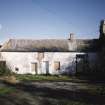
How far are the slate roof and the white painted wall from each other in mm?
663

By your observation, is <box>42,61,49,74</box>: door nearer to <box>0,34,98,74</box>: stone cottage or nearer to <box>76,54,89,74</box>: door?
<box>0,34,98,74</box>: stone cottage

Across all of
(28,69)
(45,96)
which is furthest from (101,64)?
(45,96)

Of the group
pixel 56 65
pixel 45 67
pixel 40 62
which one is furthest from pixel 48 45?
pixel 45 67

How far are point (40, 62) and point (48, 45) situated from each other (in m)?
3.46

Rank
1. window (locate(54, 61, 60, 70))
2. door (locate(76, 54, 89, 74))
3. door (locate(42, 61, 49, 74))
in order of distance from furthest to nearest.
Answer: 1. window (locate(54, 61, 60, 70))
2. door (locate(42, 61, 49, 74))
3. door (locate(76, 54, 89, 74))

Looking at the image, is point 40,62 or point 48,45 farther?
point 48,45

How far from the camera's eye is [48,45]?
3731cm

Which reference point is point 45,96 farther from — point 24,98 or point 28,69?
point 28,69

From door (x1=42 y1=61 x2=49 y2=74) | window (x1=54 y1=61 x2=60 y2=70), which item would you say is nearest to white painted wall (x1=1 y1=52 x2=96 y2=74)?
door (x1=42 y1=61 x2=49 y2=74)

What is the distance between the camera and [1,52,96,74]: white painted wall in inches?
1389

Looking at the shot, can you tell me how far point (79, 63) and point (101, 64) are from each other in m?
3.35

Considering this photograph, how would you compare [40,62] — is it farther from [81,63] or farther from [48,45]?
[81,63]

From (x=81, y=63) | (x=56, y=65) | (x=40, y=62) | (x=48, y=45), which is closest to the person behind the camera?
(x=81, y=63)

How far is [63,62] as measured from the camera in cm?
3541
